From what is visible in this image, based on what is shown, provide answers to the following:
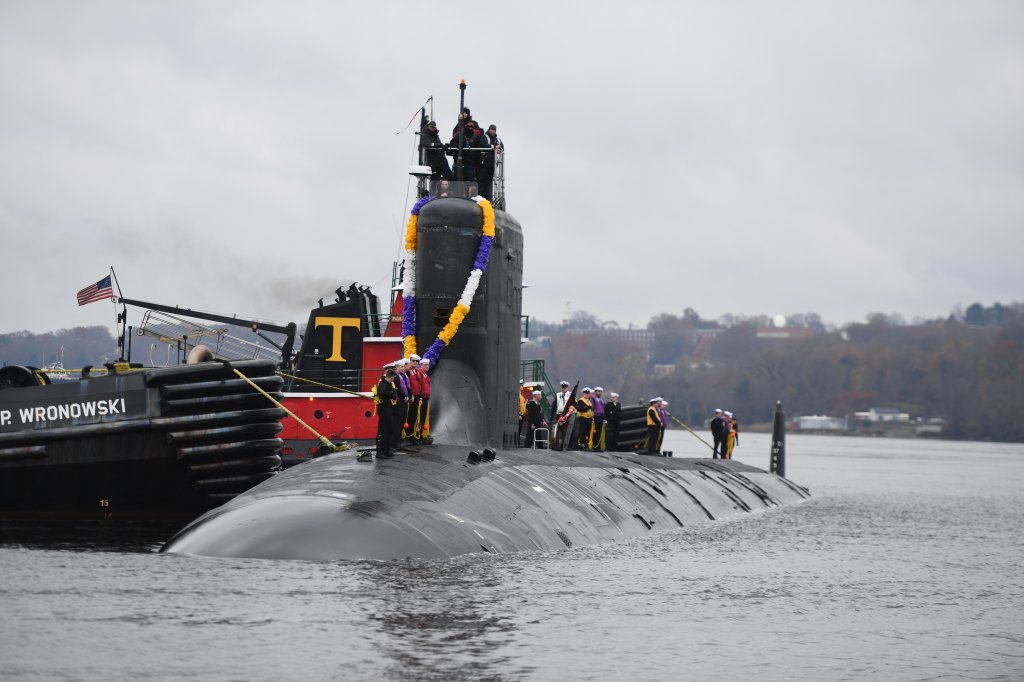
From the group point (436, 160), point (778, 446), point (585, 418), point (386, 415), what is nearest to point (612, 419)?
point (585, 418)

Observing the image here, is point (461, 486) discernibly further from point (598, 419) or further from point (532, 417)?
point (598, 419)

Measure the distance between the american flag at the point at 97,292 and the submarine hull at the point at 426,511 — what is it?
41.6 ft

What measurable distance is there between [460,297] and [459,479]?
3.26 m

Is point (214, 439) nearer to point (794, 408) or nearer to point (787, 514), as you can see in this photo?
point (787, 514)

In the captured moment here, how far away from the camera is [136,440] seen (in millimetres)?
20297

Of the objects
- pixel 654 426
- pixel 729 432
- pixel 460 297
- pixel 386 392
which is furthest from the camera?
pixel 729 432

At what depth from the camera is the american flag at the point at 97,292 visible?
29.6 meters

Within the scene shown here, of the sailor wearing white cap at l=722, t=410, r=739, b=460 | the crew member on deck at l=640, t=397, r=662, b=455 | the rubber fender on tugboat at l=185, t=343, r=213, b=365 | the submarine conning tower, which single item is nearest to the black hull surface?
the rubber fender on tugboat at l=185, t=343, r=213, b=365

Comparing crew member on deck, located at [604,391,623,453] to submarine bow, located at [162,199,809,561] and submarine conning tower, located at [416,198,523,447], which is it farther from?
submarine conning tower, located at [416,198,523,447]

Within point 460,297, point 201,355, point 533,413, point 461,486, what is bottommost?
point 461,486

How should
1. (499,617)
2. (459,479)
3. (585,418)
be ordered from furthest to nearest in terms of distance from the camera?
(585,418) < (459,479) < (499,617)

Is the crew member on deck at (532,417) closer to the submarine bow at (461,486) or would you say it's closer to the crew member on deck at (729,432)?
the submarine bow at (461,486)

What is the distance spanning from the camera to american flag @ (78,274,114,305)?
97.0ft

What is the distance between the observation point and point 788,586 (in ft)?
53.1
